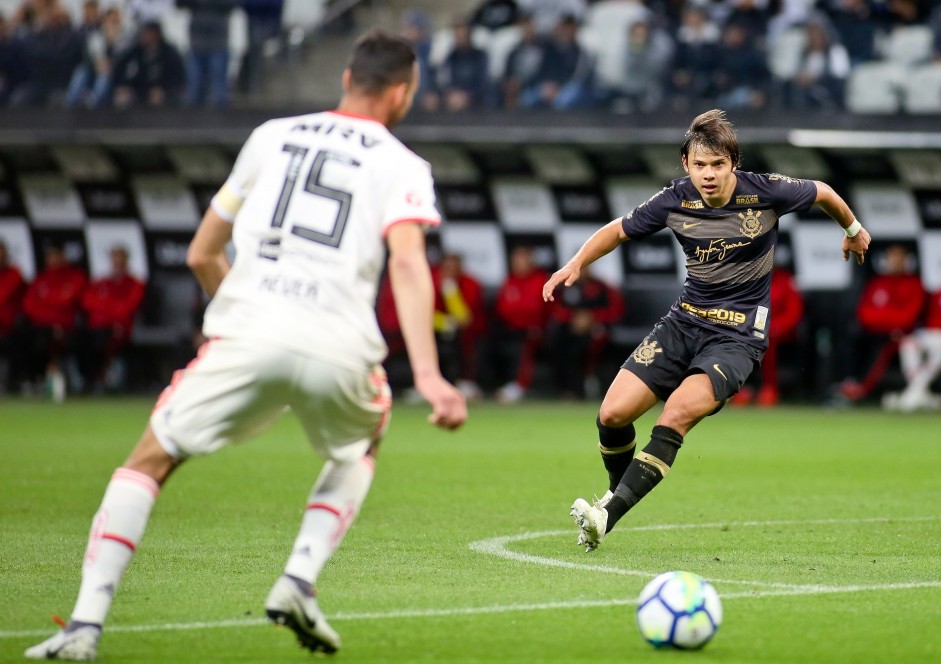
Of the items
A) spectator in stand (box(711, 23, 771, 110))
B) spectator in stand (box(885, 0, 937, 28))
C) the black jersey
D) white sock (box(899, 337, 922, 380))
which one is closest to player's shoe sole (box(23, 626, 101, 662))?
the black jersey

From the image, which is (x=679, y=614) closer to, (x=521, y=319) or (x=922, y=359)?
(x=922, y=359)

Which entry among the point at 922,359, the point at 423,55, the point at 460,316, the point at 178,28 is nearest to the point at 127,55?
the point at 178,28

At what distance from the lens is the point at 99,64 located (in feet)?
64.7

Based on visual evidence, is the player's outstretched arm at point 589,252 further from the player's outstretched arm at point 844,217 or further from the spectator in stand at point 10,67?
the spectator in stand at point 10,67

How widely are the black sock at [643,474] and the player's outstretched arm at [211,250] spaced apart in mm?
2868

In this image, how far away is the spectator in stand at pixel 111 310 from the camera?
829 inches

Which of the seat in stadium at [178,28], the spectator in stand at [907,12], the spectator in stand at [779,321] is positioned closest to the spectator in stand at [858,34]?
the spectator in stand at [907,12]

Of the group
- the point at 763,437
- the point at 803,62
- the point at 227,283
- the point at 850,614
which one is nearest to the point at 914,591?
the point at 850,614

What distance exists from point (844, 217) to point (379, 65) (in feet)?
12.1

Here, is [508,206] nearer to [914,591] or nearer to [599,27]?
[599,27]

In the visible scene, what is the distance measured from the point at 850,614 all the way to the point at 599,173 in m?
15.4

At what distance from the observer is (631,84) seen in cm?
1850

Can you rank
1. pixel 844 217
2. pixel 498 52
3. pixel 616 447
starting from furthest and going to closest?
pixel 498 52 < pixel 616 447 < pixel 844 217

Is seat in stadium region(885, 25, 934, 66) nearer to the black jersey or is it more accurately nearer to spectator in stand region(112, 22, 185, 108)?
spectator in stand region(112, 22, 185, 108)
